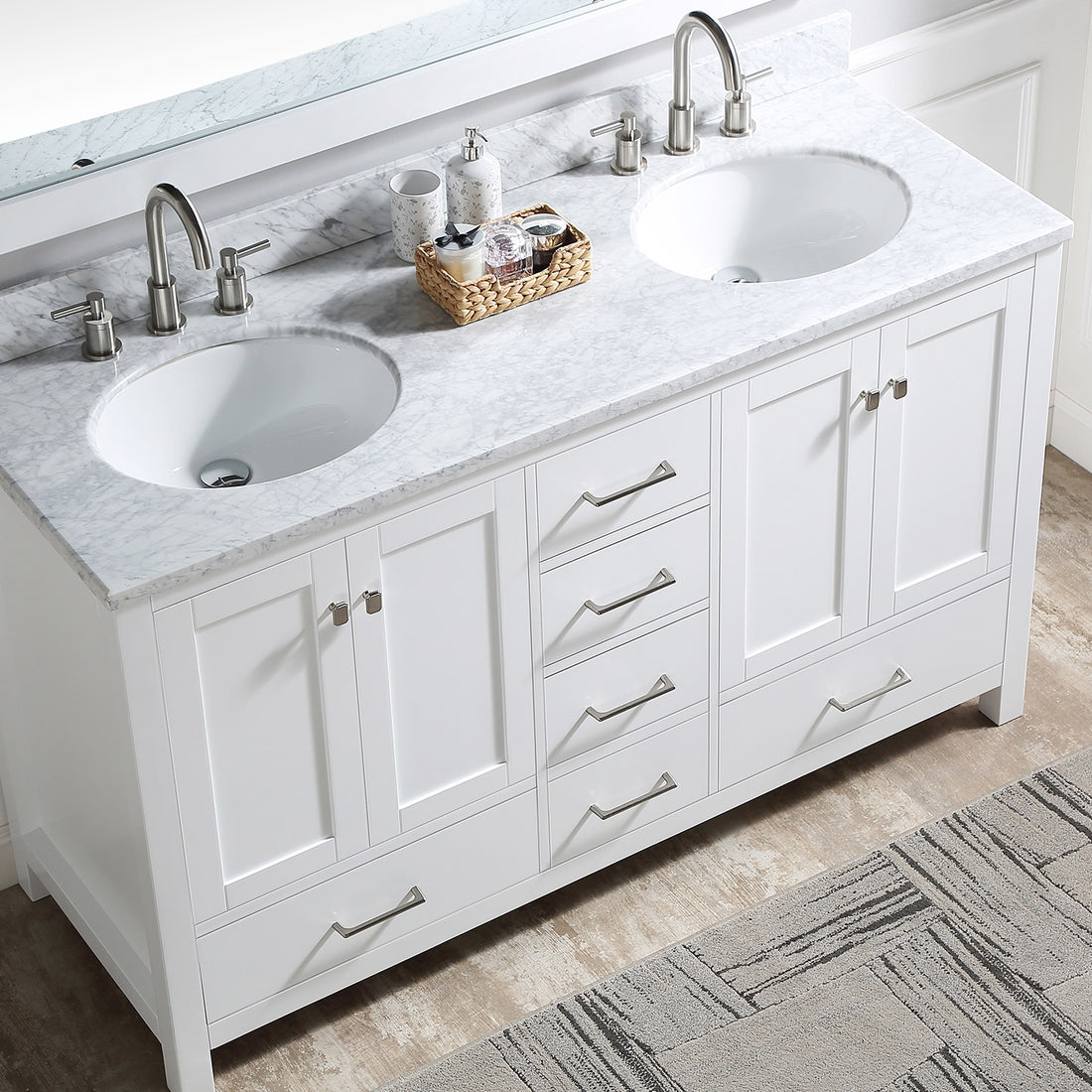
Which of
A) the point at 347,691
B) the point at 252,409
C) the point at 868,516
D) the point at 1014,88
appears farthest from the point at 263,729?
the point at 1014,88

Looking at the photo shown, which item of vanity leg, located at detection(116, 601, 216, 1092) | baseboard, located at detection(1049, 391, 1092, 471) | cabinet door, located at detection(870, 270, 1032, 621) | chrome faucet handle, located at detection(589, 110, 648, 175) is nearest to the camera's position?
vanity leg, located at detection(116, 601, 216, 1092)

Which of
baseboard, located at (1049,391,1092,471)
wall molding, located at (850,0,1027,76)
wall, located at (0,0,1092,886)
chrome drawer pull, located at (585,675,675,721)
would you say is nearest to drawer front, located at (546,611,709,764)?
chrome drawer pull, located at (585,675,675,721)

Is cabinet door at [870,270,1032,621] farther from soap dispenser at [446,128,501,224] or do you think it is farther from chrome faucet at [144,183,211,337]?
chrome faucet at [144,183,211,337]

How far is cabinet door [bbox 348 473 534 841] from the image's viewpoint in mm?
2150

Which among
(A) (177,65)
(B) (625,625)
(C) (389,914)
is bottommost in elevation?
(C) (389,914)

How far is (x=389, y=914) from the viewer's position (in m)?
2.38

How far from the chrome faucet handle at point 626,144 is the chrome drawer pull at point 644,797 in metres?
0.89

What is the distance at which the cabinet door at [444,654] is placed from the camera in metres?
2.15

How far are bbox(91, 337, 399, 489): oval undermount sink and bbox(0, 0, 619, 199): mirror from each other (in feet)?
0.95

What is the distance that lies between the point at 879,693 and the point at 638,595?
1.76 ft

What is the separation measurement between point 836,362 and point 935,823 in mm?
786

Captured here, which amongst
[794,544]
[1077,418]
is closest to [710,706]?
[794,544]

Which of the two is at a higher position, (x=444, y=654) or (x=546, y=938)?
(x=444, y=654)

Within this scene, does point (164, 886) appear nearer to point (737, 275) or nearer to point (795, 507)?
point (795, 507)
